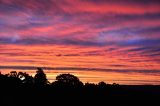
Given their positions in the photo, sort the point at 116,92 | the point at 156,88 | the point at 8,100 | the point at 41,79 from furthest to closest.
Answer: the point at 41,79, the point at 156,88, the point at 116,92, the point at 8,100

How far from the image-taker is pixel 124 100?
4384cm

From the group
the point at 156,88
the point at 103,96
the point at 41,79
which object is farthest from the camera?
the point at 41,79

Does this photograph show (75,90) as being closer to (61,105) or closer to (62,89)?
(62,89)

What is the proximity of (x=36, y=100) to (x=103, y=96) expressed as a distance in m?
8.17

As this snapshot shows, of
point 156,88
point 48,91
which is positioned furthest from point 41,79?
point 48,91

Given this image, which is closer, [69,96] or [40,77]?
[69,96]

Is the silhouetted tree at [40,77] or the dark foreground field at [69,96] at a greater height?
the silhouetted tree at [40,77]

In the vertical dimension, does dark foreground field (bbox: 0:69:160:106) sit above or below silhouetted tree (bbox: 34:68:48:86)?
below

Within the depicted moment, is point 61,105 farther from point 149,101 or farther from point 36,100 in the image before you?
point 149,101

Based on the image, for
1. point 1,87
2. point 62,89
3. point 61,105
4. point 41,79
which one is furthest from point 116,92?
point 41,79

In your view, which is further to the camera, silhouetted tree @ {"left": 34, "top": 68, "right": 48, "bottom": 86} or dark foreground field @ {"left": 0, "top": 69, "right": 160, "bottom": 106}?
silhouetted tree @ {"left": 34, "top": 68, "right": 48, "bottom": 86}

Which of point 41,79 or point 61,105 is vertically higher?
point 41,79

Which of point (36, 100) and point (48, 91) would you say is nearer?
point (36, 100)

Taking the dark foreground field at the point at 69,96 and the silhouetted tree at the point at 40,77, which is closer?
the dark foreground field at the point at 69,96
